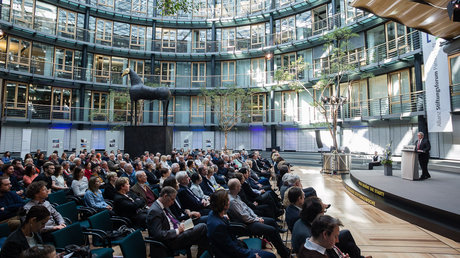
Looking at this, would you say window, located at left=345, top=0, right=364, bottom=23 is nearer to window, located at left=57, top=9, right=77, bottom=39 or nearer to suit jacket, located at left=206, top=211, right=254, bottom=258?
suit jacket, located at left=206, top=211, right=254, bottom=258

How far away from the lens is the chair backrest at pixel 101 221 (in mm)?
3270

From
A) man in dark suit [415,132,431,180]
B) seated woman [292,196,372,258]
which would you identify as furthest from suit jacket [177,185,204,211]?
man in dark suit [415,132,431,180]

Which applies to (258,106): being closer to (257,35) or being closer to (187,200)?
(257,35)

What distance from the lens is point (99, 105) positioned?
67.3ft

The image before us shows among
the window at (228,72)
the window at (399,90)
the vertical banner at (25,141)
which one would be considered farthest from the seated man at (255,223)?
the window at (228,72)

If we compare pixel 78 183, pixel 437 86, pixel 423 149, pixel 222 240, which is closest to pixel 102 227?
pixel 222 240

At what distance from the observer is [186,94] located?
890 inches

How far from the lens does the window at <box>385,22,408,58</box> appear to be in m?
13.9

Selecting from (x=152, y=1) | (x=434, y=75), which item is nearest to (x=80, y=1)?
(x=152, y=1)

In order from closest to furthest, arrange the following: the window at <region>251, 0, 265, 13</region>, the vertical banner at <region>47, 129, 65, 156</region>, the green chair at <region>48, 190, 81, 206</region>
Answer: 1. the green chair at <region>48, 190, 81, 206</region>
2. the vertical banner at <region>47, 129, 65, 156</region>
3. the window at <region>251, 0, 265, 13</region>

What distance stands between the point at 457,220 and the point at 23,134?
2003 centimetres

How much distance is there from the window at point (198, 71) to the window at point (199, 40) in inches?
53.9

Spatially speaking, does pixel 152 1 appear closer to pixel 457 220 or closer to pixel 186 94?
pixel 186 94

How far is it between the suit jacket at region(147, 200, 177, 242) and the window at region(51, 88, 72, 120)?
1866 cm
